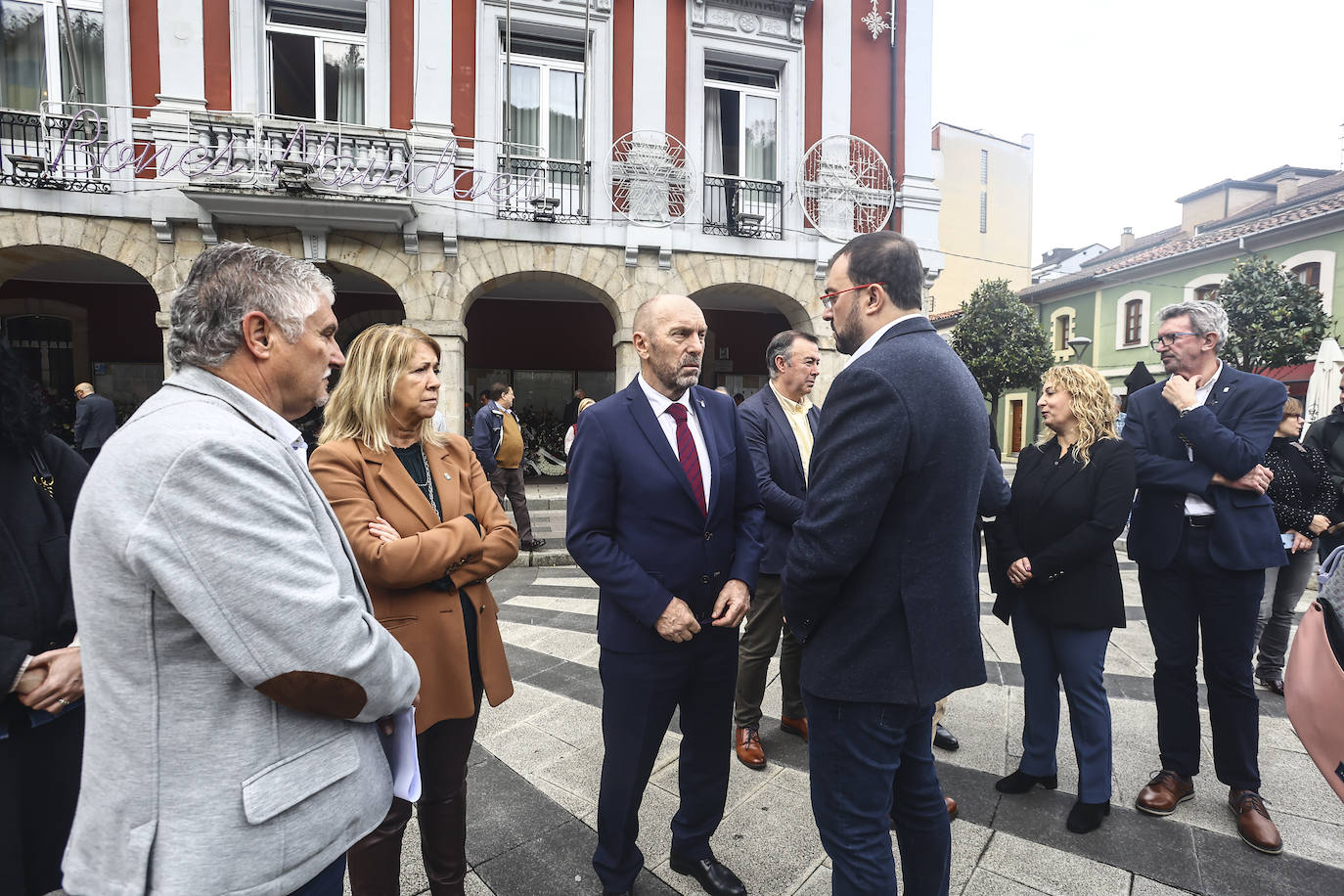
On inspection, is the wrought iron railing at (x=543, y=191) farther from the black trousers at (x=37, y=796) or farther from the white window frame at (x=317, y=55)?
the black trousers at (x=37, y=796)

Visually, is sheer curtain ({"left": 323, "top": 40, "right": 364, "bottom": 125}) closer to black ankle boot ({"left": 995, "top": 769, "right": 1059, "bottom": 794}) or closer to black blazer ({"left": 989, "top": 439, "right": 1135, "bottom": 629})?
black blazer ({"left": 989, "top": 439, "right": 1135, "bottom": 629})

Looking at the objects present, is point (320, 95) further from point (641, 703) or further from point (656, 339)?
point (641, 703)

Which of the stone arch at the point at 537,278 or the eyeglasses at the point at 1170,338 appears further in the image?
the stone arch at the point at 537,278

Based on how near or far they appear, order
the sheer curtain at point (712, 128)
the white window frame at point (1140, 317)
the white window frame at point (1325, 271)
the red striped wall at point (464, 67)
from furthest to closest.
→ 1. the white window frame at point (1140, 317)
2. the white window frame at point (1325, 271)
3. the sheer curtain at point (712, 128)
4. the red striped wall at point (464, 67)

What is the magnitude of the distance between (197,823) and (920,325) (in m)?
1.91

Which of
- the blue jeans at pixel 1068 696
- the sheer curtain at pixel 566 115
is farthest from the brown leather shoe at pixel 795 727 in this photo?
the sheer curtain at pixel 566 115

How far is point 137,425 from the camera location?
1144 mm

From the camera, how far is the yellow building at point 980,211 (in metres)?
40.2

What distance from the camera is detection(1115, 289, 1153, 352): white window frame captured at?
24359 mm

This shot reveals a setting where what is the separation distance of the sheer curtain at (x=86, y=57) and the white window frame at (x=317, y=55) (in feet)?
7.34

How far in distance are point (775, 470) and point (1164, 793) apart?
2.04 m

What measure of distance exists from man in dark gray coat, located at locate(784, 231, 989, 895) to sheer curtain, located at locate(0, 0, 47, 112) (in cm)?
1366

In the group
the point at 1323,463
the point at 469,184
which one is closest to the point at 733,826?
the point at 1323,463

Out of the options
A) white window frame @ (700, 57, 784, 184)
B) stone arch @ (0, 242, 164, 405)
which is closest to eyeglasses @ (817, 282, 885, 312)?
white window frame @ (700, 57, 784, 184)
